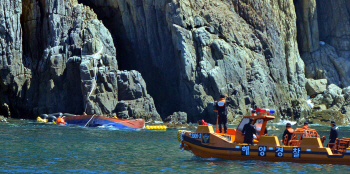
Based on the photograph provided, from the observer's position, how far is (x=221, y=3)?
59281 mm

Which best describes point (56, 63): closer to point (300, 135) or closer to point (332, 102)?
point (300, 135)

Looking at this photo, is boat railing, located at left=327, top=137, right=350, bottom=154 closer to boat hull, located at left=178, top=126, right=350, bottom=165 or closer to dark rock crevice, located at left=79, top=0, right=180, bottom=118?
boat hull, located at left=178, top=126, right=350, bottom=165

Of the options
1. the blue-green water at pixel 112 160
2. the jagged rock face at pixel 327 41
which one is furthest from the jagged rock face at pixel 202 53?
the blue-green water at pixel 112 160

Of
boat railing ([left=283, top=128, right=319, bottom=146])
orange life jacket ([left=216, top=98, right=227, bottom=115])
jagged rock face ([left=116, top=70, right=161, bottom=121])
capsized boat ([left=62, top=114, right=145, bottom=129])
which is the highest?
jagged rock face ([left=116, top=70, right=161, bottom=121])

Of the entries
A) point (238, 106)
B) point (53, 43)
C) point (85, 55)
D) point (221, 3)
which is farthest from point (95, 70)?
point (221, 3)

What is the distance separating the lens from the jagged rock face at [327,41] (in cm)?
6956

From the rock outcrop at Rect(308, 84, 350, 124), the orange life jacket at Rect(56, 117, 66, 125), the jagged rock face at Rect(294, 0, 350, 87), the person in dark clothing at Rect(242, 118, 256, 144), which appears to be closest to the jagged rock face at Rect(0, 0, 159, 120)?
the orange life jacket at Rect(56, 117, 66, 125)

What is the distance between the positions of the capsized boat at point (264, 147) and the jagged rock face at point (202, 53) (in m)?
28.1

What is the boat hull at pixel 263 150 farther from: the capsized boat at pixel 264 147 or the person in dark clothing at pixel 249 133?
the person in dark clothing at pixel 249 133

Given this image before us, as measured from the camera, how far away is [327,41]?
74375mm

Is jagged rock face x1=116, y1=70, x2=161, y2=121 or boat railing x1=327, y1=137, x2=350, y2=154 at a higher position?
jagged rock face x1=116, y1=70, x2=161, y2=121

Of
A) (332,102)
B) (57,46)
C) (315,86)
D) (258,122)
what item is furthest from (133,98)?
(315,86)

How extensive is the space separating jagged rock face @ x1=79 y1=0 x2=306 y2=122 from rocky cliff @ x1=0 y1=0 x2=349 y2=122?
128mm

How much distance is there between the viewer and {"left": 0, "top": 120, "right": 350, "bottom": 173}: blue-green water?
16.8 m
